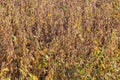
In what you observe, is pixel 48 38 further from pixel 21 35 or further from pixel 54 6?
pixel 54 6

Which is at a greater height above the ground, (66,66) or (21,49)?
(21,49)

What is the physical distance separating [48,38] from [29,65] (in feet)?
1.98

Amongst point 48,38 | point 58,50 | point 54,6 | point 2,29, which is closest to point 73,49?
point 58,50

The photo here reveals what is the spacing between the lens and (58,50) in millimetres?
2988

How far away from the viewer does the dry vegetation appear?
2.75 metres

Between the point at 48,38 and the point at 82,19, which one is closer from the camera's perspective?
the point at 48,38

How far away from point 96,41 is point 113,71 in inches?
19.0

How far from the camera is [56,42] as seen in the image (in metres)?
2.96

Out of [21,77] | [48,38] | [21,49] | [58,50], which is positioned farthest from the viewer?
[48,38]

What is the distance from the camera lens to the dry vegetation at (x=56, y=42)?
2750 mm

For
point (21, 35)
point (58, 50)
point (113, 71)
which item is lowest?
point (113, 71)

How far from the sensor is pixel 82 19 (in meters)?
3.70

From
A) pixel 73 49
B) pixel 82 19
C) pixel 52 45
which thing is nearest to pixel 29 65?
pixel 52 45

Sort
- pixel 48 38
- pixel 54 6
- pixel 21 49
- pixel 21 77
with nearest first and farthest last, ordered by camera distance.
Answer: pixel 21 77
pixel 21 49
pixel 48 38
pixel 54 6
